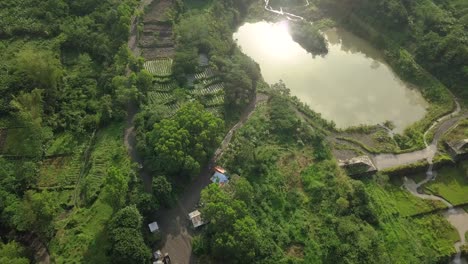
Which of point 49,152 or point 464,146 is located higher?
point 464,146

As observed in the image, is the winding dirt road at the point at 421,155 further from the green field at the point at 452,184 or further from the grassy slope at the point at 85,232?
the grassy slope at the point at 85,232

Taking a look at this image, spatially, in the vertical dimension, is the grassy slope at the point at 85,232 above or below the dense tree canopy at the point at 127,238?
below

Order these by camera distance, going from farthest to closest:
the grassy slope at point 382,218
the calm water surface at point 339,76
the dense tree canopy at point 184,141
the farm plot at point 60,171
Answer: the calm water surface at point 339,76 → the farm plot at point 60,171 → the grassy slope at point 382,218 → the dense tree canopy at point 184,141

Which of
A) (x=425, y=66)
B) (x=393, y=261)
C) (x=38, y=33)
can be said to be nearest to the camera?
(x=393, y=261)

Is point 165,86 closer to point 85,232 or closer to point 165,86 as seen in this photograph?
point 165,86

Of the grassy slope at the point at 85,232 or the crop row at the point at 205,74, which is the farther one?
the crop row at the point at 205,74

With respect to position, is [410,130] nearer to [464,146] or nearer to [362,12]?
[464,146]

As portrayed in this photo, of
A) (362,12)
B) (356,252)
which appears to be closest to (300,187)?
(356,252)

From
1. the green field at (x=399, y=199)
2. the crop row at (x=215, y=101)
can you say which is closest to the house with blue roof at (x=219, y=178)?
the crop row at (x=215, y=101)
